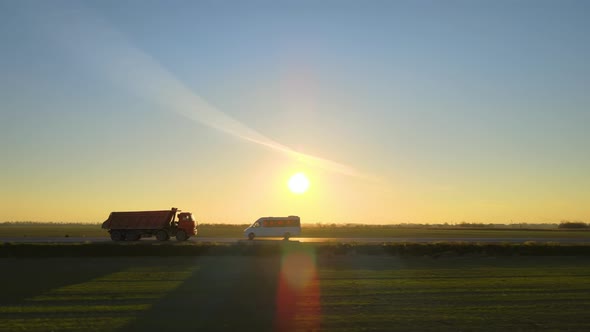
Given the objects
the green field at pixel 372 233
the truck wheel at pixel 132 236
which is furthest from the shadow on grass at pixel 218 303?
the green field at pixel 372 233

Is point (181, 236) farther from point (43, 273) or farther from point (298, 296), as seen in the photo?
point (298, 296)

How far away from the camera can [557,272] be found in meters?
33.3

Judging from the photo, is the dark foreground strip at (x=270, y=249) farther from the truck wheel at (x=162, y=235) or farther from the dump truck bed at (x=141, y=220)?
the dump truck bed at (x=141, y=220)

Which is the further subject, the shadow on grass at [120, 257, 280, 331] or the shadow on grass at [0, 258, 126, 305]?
the shadow on grass at [0, 258, 126, 305]

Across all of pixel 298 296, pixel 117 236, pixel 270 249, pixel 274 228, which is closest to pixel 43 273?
pixel 270 249

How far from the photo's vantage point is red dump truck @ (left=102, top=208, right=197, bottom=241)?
5494 cm

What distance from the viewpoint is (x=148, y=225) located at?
5506cm

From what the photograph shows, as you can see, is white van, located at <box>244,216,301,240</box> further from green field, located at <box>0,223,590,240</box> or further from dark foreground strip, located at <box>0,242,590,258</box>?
dark foreground strip, located at <box>0,242,590,258</box>

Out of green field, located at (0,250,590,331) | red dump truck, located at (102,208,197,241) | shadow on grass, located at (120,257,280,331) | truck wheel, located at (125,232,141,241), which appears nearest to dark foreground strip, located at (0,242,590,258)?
green field, located at (0,250,590,331)

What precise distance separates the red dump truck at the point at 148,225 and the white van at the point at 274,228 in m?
8.01

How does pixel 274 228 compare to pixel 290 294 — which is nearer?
pixel 290 294

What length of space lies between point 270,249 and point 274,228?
1995 cm

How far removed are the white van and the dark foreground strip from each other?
17.0 metres

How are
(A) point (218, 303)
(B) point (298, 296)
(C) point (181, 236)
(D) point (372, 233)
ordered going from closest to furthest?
(A) point (218, 303)
(B) point (298, 296)
(C) point (181, 236)
(D) point (372, 233)
